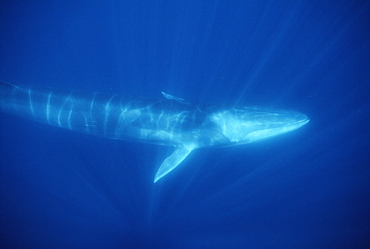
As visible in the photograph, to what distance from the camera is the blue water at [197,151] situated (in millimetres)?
8203

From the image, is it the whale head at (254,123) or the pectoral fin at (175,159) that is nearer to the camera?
the whale head at (254,123)

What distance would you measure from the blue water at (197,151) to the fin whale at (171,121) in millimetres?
2472

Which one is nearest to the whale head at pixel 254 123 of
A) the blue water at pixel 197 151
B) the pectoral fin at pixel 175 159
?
the pectoral fin at pixel 175 159

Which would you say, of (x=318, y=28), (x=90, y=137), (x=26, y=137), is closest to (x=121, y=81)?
(x=90, y=137)

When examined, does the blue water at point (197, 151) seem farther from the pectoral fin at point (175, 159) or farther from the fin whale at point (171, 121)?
the fin whale at point (171, 121)

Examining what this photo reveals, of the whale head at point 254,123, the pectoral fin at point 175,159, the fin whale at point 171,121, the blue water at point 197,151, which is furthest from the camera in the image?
the blue water at point 197,151

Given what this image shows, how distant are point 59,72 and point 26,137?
205 inches

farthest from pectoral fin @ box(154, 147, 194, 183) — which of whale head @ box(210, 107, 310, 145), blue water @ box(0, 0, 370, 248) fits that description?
blue water @ box(0, 0, 370, 248)

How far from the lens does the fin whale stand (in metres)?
5.37

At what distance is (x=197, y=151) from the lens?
8.03m

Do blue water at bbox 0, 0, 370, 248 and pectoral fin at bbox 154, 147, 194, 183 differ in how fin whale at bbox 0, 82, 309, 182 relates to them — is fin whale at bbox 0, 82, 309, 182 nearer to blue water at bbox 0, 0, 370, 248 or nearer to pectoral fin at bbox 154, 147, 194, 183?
pectoral fin at bbox 154, 147, 194, 183

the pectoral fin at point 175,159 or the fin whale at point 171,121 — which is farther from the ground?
the fin whale at point 171,121

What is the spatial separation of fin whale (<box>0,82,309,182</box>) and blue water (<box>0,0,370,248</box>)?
2472 millimetres

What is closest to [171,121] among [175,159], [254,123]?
[175,159]
